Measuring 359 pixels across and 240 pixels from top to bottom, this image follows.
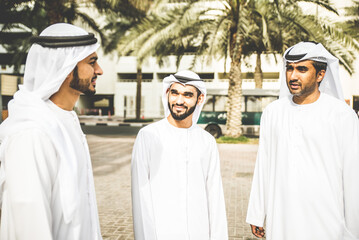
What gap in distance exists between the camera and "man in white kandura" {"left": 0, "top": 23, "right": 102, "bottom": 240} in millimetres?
1299

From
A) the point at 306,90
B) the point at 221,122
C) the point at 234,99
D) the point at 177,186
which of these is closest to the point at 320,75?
the point at 306,90

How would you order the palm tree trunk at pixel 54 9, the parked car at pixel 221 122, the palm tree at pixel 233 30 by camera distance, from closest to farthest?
the palm tree at pixel 233 30 < the palm tree trunk at pixel 54 9 < the parked car at pixel 221 122

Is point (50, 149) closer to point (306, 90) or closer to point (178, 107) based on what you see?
point (178, 107)

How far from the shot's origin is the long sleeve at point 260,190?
2514 millimetres

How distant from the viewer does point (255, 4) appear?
11.8m

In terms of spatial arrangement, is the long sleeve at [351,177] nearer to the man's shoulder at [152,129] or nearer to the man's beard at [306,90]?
the man's beard at [306,90]

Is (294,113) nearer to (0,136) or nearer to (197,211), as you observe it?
(197,211)

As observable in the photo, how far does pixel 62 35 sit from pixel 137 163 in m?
1.08

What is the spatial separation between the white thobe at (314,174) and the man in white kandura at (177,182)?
0.46 m

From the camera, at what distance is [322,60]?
95.9 inches

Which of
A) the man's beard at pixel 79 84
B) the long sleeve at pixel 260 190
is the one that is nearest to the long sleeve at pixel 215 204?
the long sleeve at pixel 260 190

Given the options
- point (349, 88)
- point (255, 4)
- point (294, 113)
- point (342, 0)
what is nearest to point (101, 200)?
point (294, 113)

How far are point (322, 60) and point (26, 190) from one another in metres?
2.28

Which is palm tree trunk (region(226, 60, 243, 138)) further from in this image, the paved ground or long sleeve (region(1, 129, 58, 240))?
long sleeve (region(1, 129, 58, 240))
